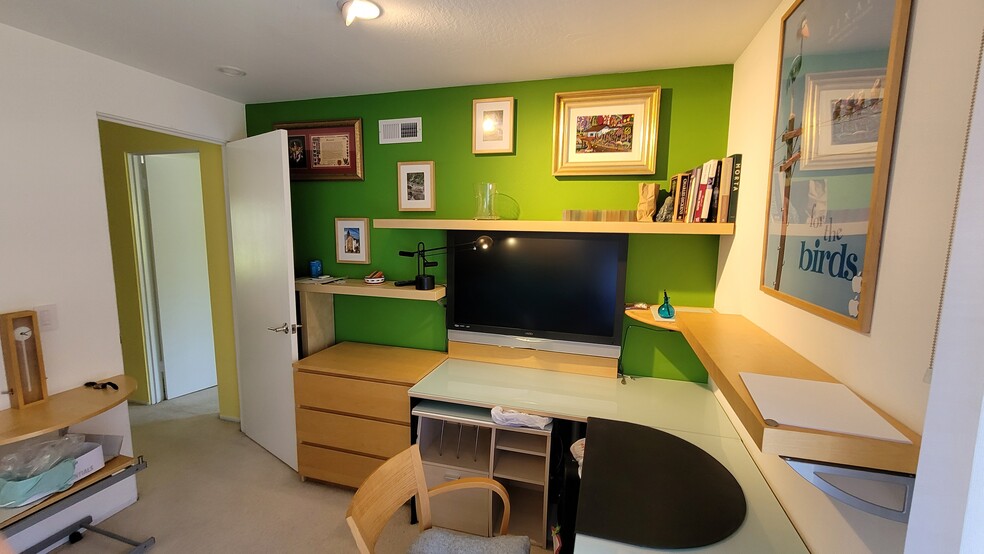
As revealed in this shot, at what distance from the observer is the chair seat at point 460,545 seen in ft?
4.17

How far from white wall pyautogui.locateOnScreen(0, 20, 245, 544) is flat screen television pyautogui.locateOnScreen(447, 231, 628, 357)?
1839 millimetres

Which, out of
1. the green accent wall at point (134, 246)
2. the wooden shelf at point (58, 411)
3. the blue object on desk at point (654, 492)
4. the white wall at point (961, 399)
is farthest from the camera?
the green accent wall at point (134, 246)

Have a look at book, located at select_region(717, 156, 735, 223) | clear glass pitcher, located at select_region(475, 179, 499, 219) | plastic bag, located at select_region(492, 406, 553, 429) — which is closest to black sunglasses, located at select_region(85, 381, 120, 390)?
plastic bag, located at select_region(492, 406, 553, 429)

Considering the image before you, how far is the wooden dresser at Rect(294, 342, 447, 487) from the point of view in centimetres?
203

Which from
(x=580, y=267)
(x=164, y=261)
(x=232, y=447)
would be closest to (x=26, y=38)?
(x=164, y=261)

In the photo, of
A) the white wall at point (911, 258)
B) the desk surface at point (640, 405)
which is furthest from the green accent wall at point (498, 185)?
the white wall at point (911, 258)

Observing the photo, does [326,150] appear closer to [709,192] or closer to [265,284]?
[265,284]

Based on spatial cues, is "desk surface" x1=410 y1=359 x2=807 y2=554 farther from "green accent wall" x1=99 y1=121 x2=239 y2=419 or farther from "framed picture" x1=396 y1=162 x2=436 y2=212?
"green accent wall" x1=99 y1=121 x2=239 y2=419

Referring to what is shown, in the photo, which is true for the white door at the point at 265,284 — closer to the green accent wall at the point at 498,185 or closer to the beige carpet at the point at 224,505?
the beige carpet at the point at 224,505

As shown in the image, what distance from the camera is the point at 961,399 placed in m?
0.40

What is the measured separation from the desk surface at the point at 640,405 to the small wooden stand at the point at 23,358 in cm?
166

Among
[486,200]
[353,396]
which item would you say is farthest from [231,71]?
[353,396]

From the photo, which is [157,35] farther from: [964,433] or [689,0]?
[964,433]

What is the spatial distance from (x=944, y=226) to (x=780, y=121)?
777 millimetres
